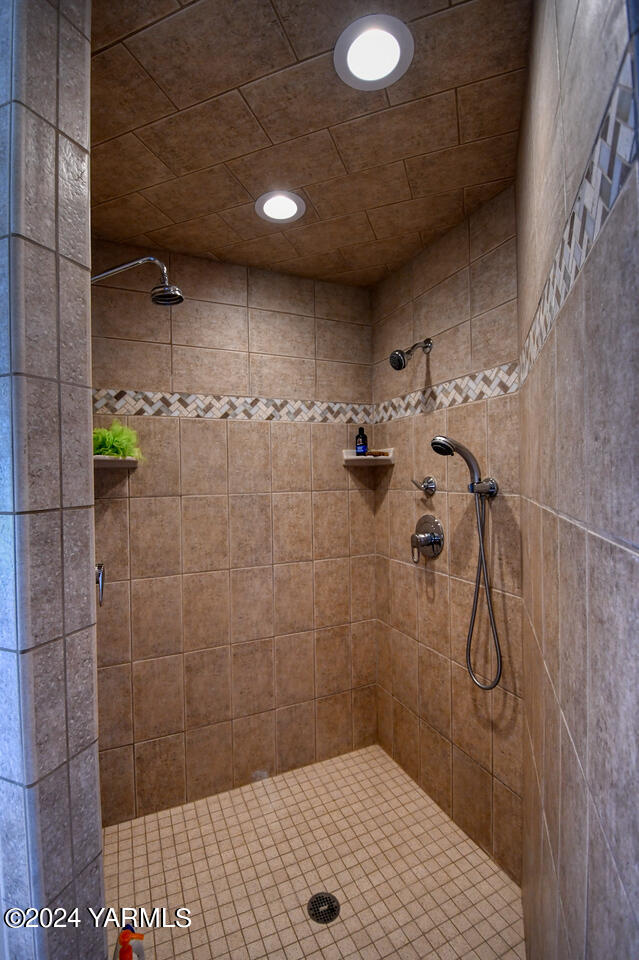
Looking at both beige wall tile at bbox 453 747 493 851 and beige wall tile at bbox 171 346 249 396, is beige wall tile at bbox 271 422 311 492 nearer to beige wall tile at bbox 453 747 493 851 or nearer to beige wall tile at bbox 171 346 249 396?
beige wall tile at bbox 171 346 249 396

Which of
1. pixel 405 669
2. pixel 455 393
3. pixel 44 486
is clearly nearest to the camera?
pixel 44 486

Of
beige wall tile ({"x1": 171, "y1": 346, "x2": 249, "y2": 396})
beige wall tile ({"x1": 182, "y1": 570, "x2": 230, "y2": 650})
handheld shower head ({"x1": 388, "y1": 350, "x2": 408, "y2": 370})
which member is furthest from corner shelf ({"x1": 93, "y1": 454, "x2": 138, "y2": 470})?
handheld shower head ({"x1": 388, "y1": 350, "x2": 408, "y2": 370})

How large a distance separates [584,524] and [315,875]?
173cm

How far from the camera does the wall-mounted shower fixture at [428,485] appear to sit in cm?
193

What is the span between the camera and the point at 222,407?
206 centimetres

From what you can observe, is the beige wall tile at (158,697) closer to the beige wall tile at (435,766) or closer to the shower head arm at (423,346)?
the beige wall tile at (435,766)

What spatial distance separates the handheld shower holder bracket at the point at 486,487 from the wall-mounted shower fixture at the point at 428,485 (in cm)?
30

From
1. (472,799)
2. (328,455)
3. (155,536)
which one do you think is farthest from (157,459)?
(472,799)

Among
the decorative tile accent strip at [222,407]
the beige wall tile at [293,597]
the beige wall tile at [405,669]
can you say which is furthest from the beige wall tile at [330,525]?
the beige wall tile at [405,669]

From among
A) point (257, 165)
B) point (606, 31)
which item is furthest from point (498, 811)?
point (257, 165)

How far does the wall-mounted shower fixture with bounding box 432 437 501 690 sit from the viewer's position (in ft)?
5.18

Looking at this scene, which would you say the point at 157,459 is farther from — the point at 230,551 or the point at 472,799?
the point at 472,799

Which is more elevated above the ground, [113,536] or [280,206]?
[280,206]

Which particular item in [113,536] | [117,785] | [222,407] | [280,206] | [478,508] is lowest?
[117,785]
